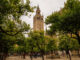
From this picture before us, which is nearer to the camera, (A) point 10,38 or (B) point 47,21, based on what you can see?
(B) point 47,21

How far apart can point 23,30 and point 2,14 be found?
3.81 metres

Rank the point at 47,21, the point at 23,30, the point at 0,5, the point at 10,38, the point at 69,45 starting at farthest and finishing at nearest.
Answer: the point at 69,45 < the point at 10,38 < the point at 47,21 < the point at 23,30 < the point at 0,5

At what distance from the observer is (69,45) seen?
28.3 m

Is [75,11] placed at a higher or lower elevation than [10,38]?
higher

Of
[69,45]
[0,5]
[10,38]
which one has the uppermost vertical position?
[0,5]

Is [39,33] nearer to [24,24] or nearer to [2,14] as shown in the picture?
[24,24]

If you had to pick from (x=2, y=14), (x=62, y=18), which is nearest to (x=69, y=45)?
(x=62, y=18)

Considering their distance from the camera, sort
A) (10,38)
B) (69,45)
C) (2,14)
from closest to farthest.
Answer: (2,14) < (10,38) < (69,45)

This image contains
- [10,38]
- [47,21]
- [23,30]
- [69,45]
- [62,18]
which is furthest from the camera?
[69,45]

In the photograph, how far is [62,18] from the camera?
12195 mm

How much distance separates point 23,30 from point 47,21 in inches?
153

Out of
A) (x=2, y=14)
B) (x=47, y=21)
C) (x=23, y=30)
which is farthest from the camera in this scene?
(x=47, y=21)

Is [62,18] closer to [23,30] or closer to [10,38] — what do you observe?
[23,30]

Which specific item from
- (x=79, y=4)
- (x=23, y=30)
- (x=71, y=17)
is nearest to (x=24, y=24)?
(x=23, y=30)
